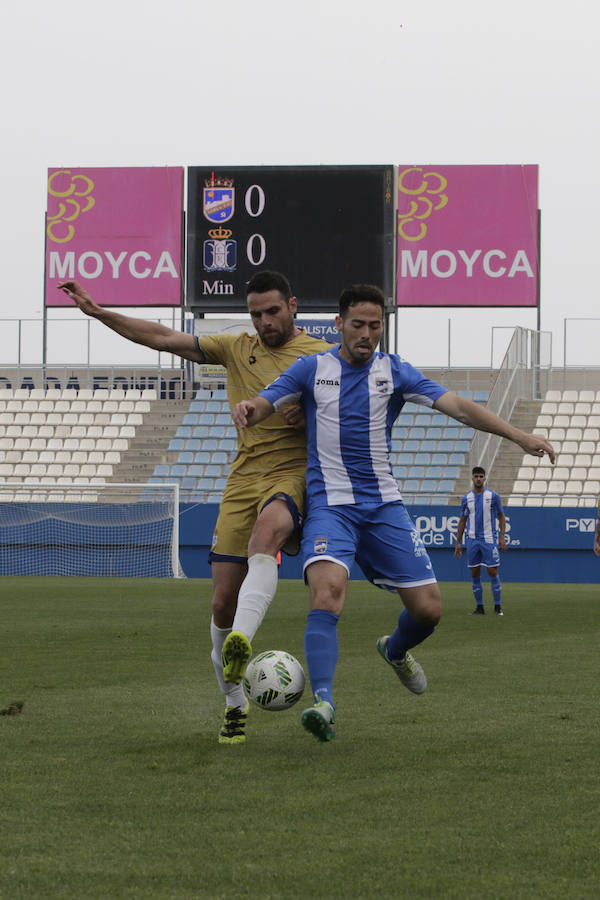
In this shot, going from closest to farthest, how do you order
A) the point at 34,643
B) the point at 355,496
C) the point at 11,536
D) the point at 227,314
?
the point at 355,496, the point at 34,643, the point at 11,536, the point at 227,314

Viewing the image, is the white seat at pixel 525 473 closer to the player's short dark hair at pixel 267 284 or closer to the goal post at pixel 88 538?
the goal post at pixel 88 538

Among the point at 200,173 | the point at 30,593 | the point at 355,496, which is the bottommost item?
the point at 30,593

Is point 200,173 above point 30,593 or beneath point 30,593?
above

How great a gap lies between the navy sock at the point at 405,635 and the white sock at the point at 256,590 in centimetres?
65

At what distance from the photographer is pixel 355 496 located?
17.8 ft

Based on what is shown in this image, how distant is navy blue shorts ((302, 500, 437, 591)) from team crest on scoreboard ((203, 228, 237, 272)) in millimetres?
23925

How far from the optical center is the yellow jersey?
573 cm

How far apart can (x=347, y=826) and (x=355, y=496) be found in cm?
207

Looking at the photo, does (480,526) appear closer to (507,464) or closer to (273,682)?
(507,464)

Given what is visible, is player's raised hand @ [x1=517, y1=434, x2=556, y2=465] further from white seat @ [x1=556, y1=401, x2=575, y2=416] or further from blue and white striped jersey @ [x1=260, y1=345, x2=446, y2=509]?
white seat @ [x1=556, y1=401, x2=575, y2=416]

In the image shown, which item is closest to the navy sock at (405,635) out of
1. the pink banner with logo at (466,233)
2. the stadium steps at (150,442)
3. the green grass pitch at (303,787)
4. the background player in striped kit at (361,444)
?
the background player in striped kit at (361,444)

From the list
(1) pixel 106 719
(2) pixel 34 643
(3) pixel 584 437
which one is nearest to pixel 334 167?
(3) pixel 584 437

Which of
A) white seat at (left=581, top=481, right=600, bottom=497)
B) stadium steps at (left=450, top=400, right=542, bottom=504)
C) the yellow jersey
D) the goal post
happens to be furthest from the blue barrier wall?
the yellow jersey

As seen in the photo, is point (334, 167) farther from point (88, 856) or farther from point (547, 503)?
point (88, 856)
